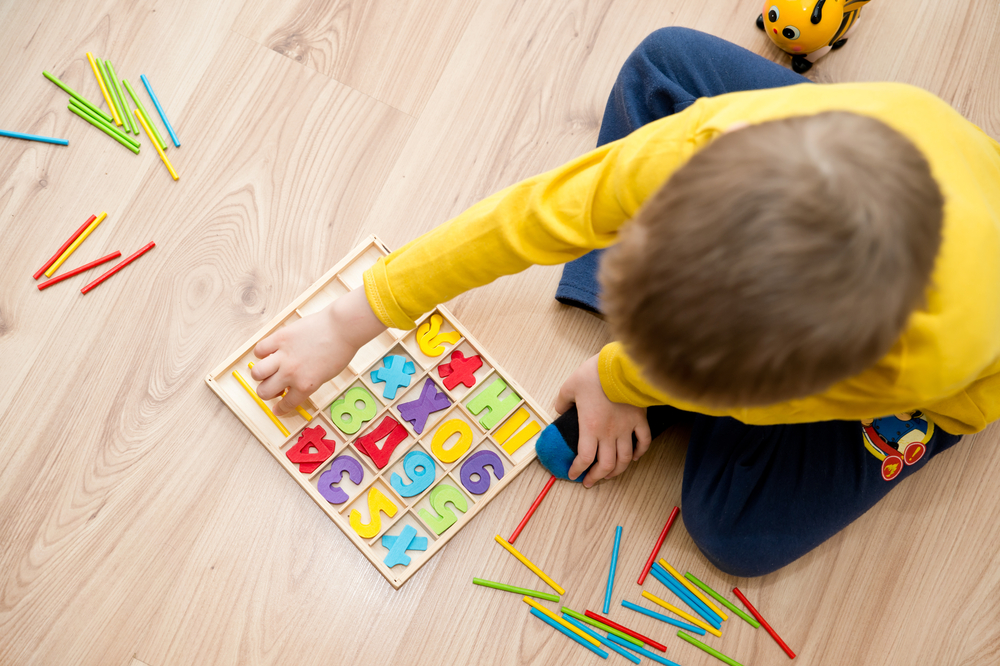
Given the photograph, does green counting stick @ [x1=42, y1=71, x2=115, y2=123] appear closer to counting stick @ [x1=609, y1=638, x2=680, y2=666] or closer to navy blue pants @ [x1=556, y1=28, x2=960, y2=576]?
navy blue pants @ [x1=556, y1=28, x2=960, y2=576]

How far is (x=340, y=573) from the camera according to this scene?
76cm

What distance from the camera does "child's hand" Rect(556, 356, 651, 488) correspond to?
0.73 meters

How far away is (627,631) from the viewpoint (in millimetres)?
767

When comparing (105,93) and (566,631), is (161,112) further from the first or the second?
(566,631)

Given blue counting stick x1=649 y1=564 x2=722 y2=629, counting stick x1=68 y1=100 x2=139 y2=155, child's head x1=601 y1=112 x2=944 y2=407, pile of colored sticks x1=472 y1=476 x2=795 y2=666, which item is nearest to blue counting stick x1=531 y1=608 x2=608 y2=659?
pile of colored sticks x1=472 y1=476 x2=795 y2=666

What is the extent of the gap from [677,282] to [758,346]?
58 millimetres

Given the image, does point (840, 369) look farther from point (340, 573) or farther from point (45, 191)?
point (45, 191)

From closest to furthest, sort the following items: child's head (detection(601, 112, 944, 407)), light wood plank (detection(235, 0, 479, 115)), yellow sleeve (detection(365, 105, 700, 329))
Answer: child's head (detection(601, 112, 944, 407)), yellow sleeve (detection(365, 105, 700, 329)), light wood plank (detection(235, 0, 479, 115))

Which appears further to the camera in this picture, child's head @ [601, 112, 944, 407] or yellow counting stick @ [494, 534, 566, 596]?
yellow counting stick @ [494, 534, 566, 596]

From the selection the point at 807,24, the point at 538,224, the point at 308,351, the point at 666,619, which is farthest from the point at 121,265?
the point at 807,24

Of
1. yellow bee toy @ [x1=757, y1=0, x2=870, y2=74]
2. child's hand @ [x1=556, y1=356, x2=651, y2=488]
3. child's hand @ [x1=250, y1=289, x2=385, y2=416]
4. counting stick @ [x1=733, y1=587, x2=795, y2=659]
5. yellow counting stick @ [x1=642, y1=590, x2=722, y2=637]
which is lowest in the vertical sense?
counting stick @ [x1=733, y1=587, x2=795, y2=659]

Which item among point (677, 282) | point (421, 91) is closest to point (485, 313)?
point (421, 91)

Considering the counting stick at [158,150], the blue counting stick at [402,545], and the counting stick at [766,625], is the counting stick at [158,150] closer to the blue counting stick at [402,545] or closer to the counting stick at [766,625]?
the blue counting stick at [402,545]

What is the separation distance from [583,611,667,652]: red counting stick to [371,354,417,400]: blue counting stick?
344 mm
